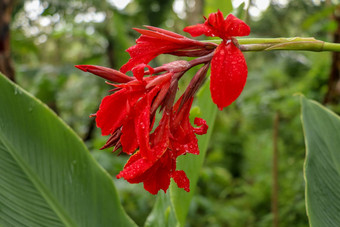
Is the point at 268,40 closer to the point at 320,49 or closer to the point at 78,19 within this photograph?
the point at 320,49

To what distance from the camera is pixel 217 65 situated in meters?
0.48

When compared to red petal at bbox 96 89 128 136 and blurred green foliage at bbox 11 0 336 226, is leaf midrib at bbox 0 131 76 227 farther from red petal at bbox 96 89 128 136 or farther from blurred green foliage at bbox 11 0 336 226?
blurred green foliage at bbox 11 0 336 226

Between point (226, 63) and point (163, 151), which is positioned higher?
point (226, 63)

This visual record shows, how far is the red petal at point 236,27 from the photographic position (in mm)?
500

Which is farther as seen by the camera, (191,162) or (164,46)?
(191,162)

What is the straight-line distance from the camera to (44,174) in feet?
2.83

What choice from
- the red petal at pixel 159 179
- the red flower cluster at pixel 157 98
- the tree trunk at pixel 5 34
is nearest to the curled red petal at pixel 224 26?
the red flower cluster at pixel 157 98

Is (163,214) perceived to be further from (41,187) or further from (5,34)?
(5,34)

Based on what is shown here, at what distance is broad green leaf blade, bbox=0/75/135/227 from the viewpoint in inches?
31.9

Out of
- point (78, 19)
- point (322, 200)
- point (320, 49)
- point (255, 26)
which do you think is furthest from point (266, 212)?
point (255, 26)

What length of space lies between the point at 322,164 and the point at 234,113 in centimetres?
402

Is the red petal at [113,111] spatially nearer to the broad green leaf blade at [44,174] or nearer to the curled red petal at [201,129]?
the curled red petal at [201,129]

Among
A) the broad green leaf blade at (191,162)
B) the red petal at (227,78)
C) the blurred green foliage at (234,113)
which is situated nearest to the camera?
the red petal at (227,78)

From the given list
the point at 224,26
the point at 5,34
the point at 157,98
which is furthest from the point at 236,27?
the point at 5,34
